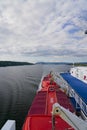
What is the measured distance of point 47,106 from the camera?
16797mm

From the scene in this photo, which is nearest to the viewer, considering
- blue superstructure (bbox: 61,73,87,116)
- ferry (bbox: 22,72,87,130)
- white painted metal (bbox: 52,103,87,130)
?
white painted metal (bbox: 52,103,87,130)

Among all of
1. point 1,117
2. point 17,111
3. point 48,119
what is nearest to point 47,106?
point 48,119

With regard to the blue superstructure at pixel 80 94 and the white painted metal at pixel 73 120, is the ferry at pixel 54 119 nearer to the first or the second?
the white painted metal at pixel 73 120

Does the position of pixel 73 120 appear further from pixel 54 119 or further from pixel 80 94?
pixel 80 94

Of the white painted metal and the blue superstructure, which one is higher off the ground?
the white painted metal

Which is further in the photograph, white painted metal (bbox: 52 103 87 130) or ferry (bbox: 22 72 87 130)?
ferry (bbox: 22 72 87 130)

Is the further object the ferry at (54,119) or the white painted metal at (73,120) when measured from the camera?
the ferry at (54,119)

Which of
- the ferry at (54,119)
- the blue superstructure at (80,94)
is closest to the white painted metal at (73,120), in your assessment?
the ferry at (54,119)

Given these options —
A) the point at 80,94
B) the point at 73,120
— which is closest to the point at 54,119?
the point at 73,120

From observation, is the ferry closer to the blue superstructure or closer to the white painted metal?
the white painted metal

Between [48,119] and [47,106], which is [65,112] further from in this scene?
[47,106]

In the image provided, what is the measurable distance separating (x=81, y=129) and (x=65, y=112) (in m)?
0.84

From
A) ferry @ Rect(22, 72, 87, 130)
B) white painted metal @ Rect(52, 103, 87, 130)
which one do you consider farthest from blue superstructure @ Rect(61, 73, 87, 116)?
white painted metal @ Rect(52, 103, 87, 130)

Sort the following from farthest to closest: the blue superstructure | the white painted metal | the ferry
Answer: the blue superstructure, the ferry, the white painted metal
